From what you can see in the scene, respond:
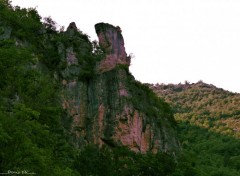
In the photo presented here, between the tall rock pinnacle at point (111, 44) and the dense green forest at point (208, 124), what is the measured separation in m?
17.1

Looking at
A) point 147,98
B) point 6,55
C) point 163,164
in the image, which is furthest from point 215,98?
point 6,55

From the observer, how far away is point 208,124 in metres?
99.4

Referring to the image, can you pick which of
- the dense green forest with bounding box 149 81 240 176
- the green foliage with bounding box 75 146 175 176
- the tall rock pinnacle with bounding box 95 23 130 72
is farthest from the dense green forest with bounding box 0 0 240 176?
the tall rock pinnacle with bounding box 95 23 130 72

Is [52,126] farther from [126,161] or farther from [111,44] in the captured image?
[111,44]

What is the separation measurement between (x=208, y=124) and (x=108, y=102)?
187ft

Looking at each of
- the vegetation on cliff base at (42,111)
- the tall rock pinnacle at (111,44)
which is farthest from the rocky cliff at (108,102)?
the vegetation on cliff base at (42,111)

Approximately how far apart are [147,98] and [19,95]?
29.0 metres

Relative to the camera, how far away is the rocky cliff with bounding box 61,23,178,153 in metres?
44.5

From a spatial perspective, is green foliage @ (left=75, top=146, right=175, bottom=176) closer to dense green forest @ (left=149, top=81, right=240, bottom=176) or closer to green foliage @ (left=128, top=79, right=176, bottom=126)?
green foliage @ (left=128, top=79, right=176, bottom=126)

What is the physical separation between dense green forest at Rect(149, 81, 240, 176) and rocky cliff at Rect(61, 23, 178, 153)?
13976 mm

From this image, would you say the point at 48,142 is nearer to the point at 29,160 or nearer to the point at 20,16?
the point at 29,160

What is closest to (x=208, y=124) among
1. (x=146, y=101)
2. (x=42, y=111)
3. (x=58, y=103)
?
(x=146, y=101)

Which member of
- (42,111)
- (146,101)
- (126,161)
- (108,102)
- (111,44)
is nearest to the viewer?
(42,111)

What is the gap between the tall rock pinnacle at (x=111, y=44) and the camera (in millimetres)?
50531
